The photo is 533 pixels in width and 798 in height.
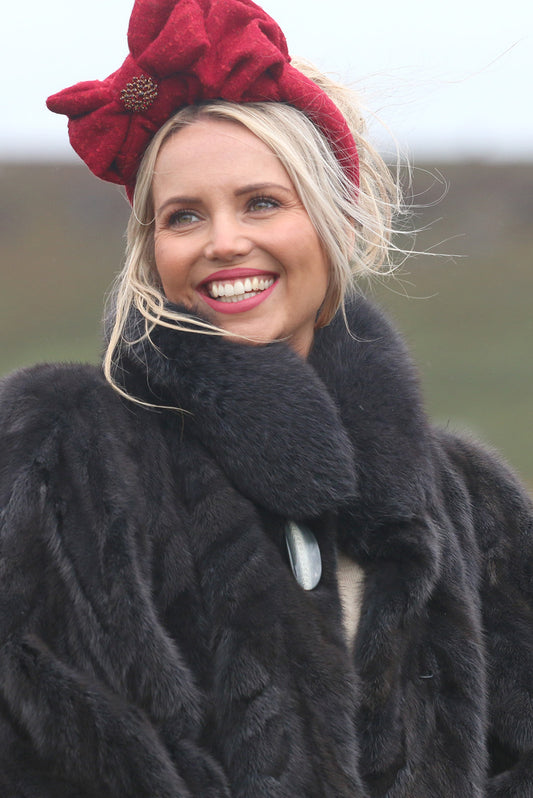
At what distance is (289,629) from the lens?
1.72 meters

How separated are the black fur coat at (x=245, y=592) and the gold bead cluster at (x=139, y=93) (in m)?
0.44

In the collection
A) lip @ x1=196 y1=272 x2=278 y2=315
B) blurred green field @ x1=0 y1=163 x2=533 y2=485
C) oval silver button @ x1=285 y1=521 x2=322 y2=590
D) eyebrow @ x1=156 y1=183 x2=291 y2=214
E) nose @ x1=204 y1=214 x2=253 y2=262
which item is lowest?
blurred green field @ x1=0 y1=163 x2=533 y2=485

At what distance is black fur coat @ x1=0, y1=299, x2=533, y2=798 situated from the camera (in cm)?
158

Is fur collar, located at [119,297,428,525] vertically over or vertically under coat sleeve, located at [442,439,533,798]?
over

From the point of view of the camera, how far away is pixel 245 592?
Answer: 1725mm

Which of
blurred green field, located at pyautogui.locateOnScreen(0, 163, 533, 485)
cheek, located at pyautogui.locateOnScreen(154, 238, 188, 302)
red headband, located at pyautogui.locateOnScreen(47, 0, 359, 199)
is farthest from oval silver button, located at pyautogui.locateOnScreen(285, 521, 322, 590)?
blurred green field, located at pyautogui.locateOnScreen(0, 163, 533, 485)

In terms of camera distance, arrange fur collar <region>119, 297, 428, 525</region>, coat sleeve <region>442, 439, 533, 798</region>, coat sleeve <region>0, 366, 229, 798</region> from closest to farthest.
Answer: coat sleeve <region>0, 366, 229, 798</region> < fur collar <region>119, 297, 428, 525</region> < coat sleeve <region>442, 439, 533, 798</region>

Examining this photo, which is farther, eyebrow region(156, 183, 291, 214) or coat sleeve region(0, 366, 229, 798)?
eyebrow region(156, 183, 291, 214)

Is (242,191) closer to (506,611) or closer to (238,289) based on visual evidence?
(238,289)

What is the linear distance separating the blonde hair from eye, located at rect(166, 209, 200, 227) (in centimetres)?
10

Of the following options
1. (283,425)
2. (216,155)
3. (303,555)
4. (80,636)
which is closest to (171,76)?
(216,155)

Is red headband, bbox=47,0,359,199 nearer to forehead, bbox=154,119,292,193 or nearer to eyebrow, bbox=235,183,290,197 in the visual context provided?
forehead, bbox=154,119,292,193

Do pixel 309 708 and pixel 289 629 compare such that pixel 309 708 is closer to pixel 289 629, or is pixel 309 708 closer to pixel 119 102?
pixel 289 629

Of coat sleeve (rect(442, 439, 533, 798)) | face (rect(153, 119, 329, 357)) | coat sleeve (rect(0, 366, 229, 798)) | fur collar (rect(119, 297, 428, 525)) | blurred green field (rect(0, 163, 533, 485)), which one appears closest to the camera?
coat sleeve (rect(0, 366, 229, 798))
